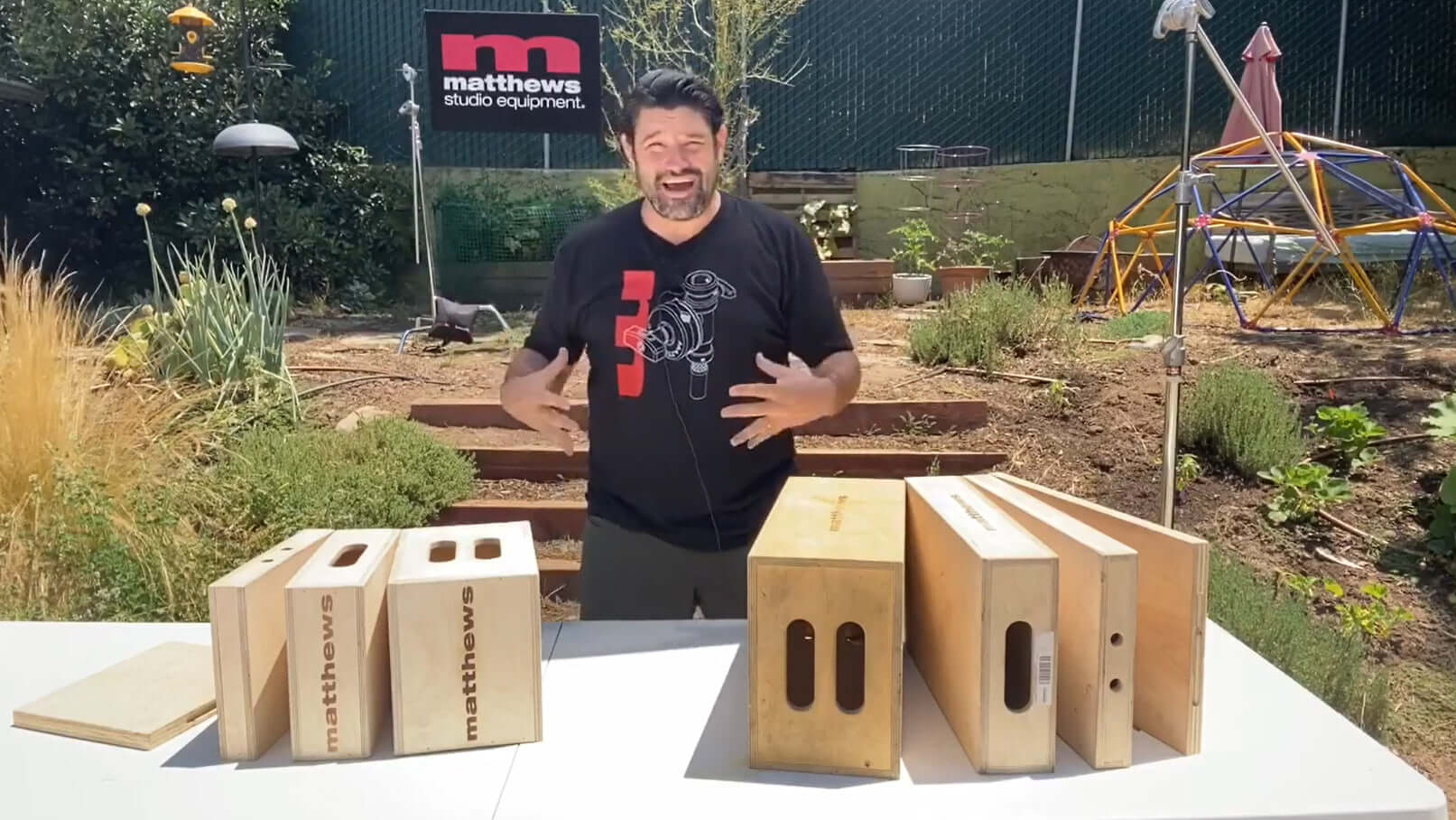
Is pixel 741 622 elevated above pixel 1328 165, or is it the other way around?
pixel 1328 165

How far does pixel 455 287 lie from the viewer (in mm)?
10555

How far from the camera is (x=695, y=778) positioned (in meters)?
1.23

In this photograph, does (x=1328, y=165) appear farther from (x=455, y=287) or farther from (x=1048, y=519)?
(x=455, y=287)

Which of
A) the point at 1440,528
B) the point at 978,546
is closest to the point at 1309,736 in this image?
the point at 978,546

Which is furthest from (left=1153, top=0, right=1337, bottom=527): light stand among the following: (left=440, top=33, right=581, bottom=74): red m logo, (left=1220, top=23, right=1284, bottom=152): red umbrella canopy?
(left=440, top=33, right=581, bottom=74): red m logo

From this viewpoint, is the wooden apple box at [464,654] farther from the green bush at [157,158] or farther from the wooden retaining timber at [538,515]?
the green bush at [157,158]

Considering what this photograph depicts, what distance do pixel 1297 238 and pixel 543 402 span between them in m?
8.40

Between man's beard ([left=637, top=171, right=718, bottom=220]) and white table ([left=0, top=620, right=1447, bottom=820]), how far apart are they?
881mm

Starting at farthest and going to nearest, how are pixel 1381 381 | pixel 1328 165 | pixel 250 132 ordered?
1. pixel 250 132
2. pixel 1328 165
3. pixel 1381 381

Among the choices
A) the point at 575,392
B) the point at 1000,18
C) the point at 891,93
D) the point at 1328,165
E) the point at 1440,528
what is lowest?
the point at 1440,528

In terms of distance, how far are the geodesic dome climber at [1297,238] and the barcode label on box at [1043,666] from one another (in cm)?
487

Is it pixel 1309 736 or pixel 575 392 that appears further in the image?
pixel 575 392

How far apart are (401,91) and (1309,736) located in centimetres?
1112

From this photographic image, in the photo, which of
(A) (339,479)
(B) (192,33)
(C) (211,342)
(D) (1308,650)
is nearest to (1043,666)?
(D) (1308,650)
